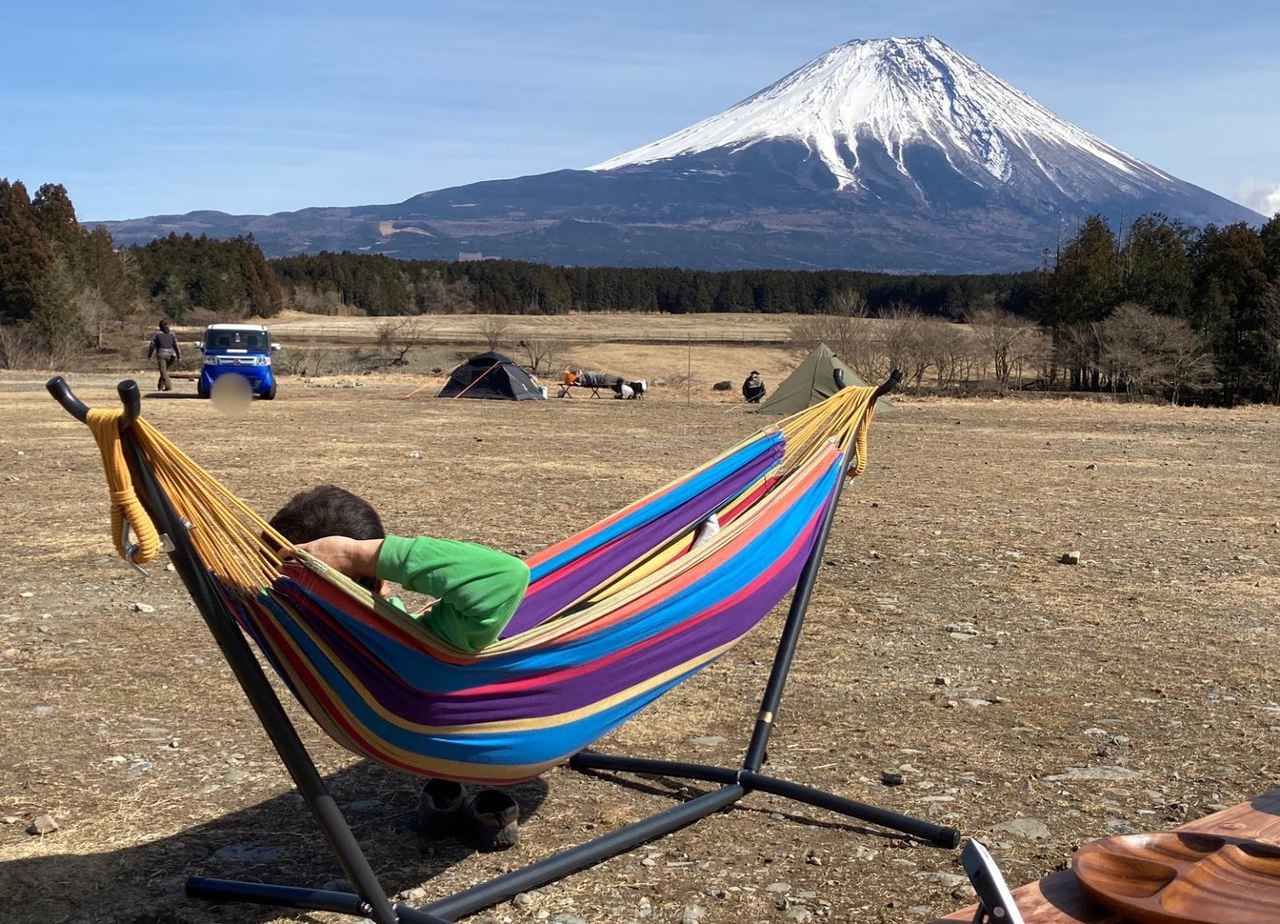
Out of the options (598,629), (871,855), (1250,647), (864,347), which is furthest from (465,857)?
(864,347)

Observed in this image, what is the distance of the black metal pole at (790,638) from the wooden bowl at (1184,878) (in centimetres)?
172

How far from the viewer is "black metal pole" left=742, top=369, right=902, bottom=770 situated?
167 inches

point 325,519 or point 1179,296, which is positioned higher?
point 1179,296

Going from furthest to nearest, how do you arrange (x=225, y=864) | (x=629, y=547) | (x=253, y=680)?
1. (x=629, y=547)
2. (x=225, y=864)
3. (x=253, y=680)

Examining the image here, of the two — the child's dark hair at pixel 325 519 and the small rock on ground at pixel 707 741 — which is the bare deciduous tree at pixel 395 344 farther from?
the child's dark hair at pixel 325 519

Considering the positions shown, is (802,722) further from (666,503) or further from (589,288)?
(589,288)

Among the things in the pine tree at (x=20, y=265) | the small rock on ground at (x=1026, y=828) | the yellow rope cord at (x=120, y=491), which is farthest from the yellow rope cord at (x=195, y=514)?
the pine tree at (x=20, y=265)

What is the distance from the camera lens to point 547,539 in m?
8.93

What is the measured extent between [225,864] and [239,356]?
936 inches

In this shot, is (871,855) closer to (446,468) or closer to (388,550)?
(388,550)

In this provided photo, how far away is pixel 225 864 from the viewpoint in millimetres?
3674

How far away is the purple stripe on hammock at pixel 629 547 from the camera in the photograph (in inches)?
145

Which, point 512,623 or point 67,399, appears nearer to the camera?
point 67,399

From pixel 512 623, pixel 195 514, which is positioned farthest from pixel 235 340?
pixel 195 514
